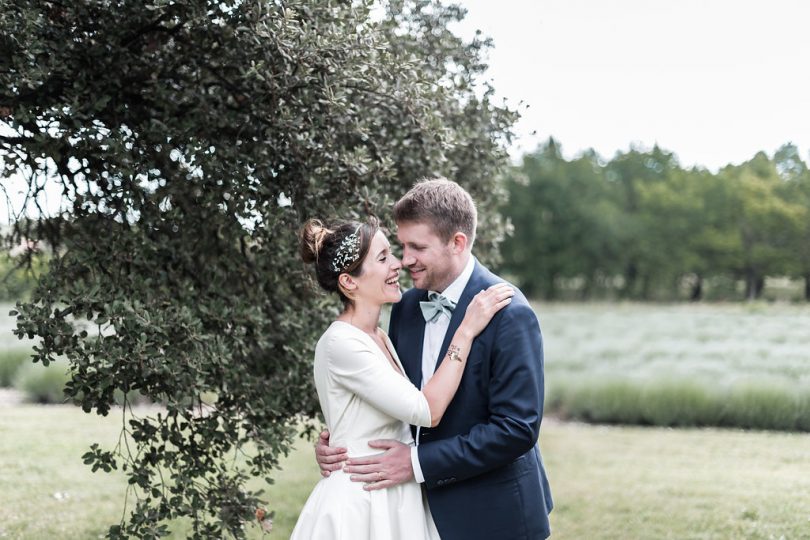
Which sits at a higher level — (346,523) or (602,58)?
(602,58)

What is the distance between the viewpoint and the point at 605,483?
352 inches

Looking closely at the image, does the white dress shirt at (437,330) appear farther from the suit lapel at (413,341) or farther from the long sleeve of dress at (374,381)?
the long sleeve of dress at (374,381)

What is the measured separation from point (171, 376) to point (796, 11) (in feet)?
24.0

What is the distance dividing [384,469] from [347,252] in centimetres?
71

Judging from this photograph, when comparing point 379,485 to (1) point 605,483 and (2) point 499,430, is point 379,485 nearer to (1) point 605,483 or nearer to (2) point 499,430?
(2) point 499,430

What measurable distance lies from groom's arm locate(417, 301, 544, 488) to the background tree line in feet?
12.6

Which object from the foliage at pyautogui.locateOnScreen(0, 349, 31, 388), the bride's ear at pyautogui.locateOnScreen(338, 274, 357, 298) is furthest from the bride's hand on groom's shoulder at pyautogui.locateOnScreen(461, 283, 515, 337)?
the foliage at pyautogui.locateOnScreen(0, 349, 31, 388)

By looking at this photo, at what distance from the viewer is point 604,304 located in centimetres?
1709

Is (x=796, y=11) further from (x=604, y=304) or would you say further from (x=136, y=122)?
(x=604, y=304)

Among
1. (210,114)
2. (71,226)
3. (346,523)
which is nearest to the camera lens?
(346,523)

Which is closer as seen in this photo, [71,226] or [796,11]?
[71,226]

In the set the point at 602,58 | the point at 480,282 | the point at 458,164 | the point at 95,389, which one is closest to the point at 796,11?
the point at 602,58

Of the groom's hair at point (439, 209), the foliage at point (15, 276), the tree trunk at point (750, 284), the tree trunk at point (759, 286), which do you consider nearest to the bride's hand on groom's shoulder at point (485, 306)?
the groom's hair at point (439, 209)

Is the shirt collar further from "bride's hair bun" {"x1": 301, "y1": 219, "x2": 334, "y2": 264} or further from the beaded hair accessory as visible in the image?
"bride's hair bun" {"x1": 301, "y1": 219, "x2": 334, "y2": 264}
